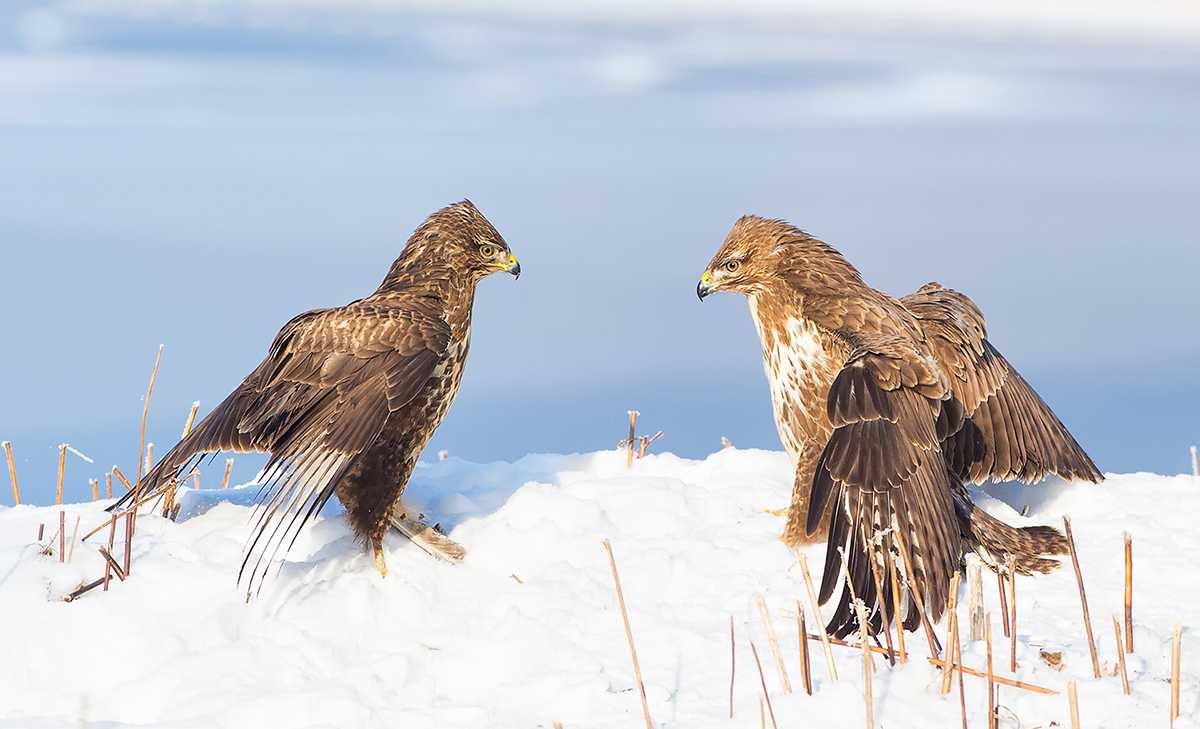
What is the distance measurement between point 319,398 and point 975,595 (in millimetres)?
3007

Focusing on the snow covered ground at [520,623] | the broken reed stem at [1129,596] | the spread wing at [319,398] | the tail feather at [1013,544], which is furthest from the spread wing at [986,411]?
the spread wing at [319,398]

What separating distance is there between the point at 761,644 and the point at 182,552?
2860mm

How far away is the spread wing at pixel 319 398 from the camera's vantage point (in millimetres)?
4719

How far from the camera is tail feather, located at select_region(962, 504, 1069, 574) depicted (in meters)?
5.29

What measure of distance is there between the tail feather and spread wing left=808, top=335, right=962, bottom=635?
619 millimetres

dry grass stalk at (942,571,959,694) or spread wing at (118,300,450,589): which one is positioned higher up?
spread wing at (118,300,450,589)

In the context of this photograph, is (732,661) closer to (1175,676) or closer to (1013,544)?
(1175,676)

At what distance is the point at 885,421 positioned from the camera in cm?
469

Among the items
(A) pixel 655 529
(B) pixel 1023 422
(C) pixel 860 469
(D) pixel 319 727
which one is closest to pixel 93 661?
(D) pixel 319 727

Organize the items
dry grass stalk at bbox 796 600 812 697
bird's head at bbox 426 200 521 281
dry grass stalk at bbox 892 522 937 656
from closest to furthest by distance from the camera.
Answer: dry grass stalk at bbox 796 600 812 697
dry grass stalk at bbox 892 522 937 656
bird's head at bbox 426 200 521 281

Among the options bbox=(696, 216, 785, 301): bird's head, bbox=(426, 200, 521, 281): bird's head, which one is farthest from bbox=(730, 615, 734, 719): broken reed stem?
bbox=(426, 200, 521, 281): bird's head

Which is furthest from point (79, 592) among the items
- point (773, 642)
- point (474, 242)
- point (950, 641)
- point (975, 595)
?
point (975, 595)

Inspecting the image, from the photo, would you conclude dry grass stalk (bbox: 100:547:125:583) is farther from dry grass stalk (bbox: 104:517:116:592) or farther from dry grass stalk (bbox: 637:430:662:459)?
dry grass stalk (bbox: 637:430:662:459)

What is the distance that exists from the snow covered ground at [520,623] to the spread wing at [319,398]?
1.51 ft
